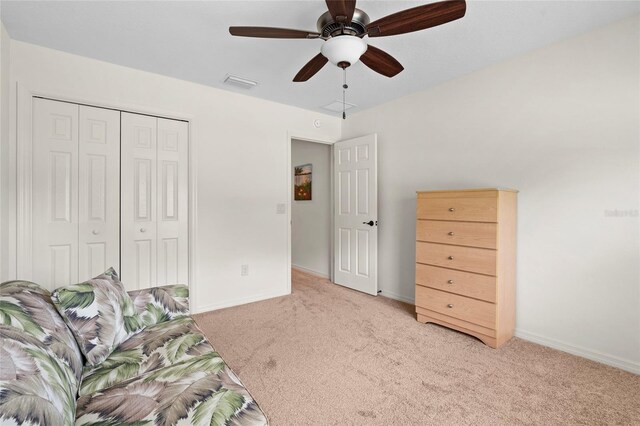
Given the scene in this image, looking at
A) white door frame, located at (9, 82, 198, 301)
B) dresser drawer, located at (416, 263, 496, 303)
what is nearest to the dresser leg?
dresser drawer, located at (416, 263, 496, 303)

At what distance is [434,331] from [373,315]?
609mm

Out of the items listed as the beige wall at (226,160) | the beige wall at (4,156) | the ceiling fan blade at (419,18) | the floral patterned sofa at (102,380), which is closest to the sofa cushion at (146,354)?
the floral patterned sofa at (102,380)

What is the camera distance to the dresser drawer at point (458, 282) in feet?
8.18

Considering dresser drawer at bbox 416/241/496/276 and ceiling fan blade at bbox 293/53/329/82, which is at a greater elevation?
ceiling fan blade at bbox 293/53/329/82

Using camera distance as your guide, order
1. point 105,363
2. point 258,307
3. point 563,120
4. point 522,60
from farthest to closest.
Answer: point 258,307
point 522,60
point 563,120
point 105,363

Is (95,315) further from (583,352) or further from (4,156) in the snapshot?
(583,352)

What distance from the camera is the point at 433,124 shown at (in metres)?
3.34

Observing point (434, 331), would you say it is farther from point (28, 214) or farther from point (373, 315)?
point (28, 214)

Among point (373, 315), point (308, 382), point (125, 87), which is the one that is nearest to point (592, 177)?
point (373, 315)

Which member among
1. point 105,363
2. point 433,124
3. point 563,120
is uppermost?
point 433,124

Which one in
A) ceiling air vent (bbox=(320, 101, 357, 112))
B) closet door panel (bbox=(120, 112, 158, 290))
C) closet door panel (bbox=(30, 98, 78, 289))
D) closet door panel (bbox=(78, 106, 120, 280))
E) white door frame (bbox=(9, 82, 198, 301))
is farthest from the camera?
ceiling air vent (bbox=(320, 101, 357, 112))

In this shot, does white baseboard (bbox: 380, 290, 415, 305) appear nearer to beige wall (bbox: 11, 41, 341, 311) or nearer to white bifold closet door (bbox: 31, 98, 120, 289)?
beige wall (bbox: 11, 41, 341, 311)

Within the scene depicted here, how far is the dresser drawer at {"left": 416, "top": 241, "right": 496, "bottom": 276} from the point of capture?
98.1 inches

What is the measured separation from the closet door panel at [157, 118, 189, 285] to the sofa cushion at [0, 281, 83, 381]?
1696 millimetres
